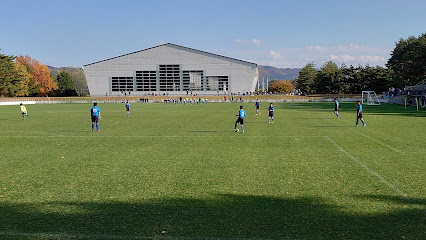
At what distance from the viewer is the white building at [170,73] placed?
92438mm

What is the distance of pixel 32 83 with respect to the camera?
9781 cm

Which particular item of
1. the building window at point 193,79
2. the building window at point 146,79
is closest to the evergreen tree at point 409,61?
the building window at point 193,79

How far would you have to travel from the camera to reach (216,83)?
93625mm

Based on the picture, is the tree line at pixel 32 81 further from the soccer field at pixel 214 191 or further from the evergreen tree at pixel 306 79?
the soccer field at pixel 214 191

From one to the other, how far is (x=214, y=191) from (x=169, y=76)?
88.1m

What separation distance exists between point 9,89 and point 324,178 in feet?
295

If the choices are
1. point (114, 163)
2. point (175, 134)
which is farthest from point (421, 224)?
point (175, 134)

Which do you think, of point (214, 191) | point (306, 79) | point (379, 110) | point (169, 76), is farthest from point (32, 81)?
point (214, 191)

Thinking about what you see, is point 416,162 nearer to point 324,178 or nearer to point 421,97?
point 324,178

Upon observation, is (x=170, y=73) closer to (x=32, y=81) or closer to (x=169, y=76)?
(x=169, y=76)

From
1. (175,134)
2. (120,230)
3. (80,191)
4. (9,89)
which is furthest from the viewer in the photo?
(9,89)

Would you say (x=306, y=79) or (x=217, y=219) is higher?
(x=306, y=79)

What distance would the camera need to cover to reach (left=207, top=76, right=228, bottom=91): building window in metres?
93.3

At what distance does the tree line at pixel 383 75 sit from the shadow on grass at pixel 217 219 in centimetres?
7250
